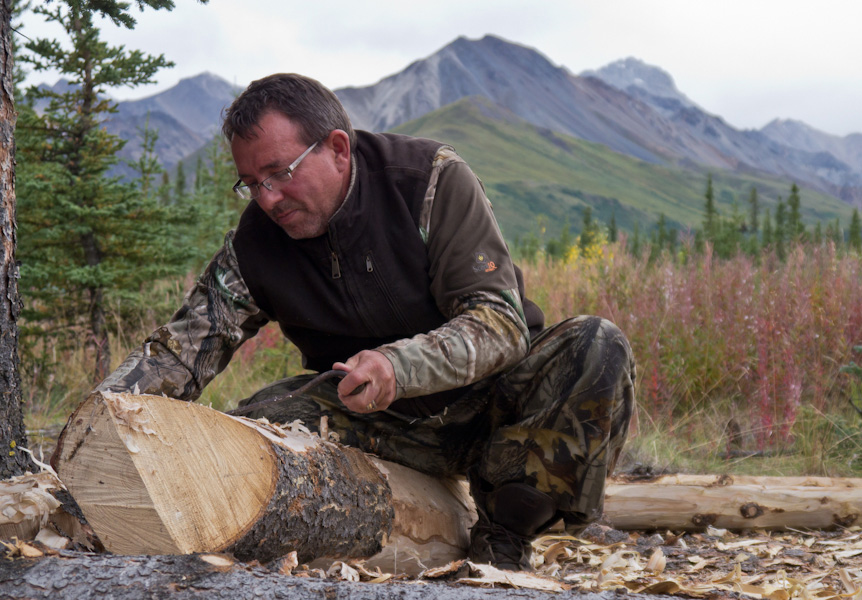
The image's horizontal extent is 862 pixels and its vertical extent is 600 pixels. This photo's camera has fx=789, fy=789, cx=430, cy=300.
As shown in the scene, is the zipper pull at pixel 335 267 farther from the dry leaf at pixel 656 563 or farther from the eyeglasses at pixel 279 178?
the dry leaf at pixel 656 563

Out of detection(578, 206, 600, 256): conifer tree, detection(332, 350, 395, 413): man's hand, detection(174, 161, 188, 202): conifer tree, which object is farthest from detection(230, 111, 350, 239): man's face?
detection(174, 161, 188, 202): conifer tree

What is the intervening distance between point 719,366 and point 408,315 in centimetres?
307

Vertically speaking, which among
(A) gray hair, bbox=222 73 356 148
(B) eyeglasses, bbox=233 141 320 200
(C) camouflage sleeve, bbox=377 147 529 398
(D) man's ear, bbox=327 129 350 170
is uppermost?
(A) gray hair, bbox=222 73 356 148

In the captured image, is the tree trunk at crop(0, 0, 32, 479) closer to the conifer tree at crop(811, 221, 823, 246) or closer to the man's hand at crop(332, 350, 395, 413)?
the man's hand at crop(332, 350, 395, 413)

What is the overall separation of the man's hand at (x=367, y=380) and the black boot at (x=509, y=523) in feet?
2.31

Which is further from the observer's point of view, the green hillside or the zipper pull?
the green hillside

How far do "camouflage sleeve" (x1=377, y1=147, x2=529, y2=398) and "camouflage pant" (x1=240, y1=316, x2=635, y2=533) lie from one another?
181mm

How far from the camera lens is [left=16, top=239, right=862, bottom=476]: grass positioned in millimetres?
4301

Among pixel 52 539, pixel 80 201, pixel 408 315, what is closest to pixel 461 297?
pixel 408 315

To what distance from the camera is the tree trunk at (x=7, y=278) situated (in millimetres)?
2592

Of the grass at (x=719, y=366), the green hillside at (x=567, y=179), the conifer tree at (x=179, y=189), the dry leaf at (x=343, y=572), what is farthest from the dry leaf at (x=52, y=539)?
the green hillside at (x=567, y=179)

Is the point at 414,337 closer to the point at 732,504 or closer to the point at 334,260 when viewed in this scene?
the point at 334,260

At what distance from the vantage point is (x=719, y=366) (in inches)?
194

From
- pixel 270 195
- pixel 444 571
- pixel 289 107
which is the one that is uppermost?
pixel 289 107
